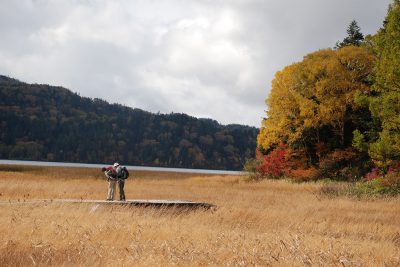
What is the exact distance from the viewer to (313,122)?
39.1 metres

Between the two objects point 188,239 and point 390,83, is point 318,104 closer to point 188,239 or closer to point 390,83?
point 390,83

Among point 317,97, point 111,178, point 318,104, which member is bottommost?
point 111,178

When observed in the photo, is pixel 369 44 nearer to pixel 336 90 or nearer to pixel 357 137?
pixel 336 90

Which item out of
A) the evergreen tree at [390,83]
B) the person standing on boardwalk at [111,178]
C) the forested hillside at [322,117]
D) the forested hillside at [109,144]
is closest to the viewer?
the person standing on boardwalk at [111,178]

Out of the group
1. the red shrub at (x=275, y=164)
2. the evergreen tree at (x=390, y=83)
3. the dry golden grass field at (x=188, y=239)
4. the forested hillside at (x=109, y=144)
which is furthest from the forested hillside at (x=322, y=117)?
the forested hillside at (x=109, y=144)

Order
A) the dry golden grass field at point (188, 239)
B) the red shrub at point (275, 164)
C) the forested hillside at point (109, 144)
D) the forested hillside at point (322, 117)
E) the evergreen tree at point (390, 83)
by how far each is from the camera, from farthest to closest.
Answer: the forested hillside at point (109, 144) → the red shrub at point (275, 164) → the forested hillside at point (322, 117) → the evergreen tree at point (390, 83) → the dry golden grass field at point (188, 239)

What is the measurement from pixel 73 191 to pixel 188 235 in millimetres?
17505

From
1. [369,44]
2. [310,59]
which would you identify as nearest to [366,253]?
[310,59]

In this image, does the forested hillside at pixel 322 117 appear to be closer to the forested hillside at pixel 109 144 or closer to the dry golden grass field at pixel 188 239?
the dry golden grass field at pixel 188 239

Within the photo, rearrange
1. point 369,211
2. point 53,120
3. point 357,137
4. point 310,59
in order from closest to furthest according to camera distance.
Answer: point 369,211 → point 357,137 → point 310,59 → point 53,120

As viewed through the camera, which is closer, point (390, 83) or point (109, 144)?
point (390, 83)

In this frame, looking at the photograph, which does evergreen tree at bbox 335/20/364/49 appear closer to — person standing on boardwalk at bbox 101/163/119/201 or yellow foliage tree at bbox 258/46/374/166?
yellow foliage tree at bbox 258/46/374/166

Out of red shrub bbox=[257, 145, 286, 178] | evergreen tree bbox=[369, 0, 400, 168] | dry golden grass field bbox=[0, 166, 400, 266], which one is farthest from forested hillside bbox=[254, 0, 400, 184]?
dry golden grass field bbox=[0, 166, 400, 266]

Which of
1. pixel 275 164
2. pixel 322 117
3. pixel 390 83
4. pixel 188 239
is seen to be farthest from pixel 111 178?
pixel 275 164
